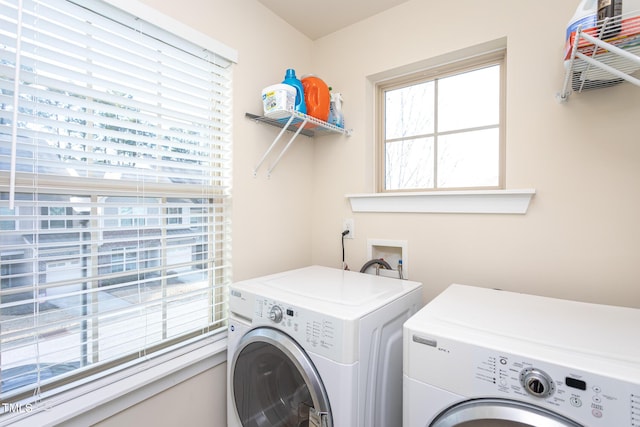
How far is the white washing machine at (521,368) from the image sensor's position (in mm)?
666

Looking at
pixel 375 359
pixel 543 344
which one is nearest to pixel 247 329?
pixel 375 359

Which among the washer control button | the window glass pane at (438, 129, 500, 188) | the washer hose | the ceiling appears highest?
the ceiling

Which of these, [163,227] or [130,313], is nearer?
[130,313]

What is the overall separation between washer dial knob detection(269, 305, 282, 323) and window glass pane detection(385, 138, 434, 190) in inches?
45.5

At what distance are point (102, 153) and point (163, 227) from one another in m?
0.37

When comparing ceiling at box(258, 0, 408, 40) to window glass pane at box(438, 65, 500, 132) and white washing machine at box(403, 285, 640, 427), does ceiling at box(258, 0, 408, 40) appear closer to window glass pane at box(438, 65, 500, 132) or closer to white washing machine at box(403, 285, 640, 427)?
window glass pane at box(438, 65, 500, 132)

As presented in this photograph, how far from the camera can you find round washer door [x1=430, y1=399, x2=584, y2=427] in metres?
0.70

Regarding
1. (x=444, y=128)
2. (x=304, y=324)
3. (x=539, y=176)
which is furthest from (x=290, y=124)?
(x=539, y=176)

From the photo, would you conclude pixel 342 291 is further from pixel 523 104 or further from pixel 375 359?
pixel 523 104

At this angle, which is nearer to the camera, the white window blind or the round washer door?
the round washer door

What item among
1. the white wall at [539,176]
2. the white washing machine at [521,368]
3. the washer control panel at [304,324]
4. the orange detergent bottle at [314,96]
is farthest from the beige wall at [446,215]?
the washer control panel at [304,324]

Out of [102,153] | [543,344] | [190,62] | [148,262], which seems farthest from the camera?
[190,62]

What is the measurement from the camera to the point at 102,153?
3.69 feet

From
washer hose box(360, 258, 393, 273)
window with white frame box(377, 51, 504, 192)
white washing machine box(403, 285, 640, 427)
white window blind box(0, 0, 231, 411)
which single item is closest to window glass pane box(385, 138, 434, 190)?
window with white frame box(377, 51, 504, 192)
